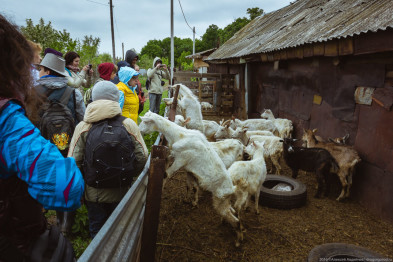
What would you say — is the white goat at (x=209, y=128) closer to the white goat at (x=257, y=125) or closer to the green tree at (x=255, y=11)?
the white goat at (x=257, y=125)

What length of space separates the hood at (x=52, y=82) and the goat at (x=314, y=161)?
4566mm

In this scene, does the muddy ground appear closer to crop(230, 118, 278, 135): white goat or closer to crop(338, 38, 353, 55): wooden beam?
crop(338, 38, 353, 55): wooden beam

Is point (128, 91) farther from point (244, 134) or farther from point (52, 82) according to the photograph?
point (244, 134)

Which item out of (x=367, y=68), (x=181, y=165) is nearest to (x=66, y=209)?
(x=181, y=165)

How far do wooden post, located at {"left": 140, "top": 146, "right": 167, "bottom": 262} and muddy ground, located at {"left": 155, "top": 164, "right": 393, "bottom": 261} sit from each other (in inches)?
39.8

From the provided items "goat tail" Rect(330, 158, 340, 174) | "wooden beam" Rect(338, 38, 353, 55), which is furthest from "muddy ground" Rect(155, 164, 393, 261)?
"wooden beam" Rect(338, 38, 353, 55)

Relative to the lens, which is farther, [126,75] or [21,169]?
[126,75]

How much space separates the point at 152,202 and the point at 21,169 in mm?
1408

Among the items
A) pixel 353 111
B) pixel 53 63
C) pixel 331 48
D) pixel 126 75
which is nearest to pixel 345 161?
pixel 353 111

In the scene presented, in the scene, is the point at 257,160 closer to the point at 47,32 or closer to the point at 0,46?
the point at 0,46

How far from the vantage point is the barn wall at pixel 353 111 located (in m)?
4.22

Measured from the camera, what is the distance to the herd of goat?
355cm

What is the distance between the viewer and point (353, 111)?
5.10m

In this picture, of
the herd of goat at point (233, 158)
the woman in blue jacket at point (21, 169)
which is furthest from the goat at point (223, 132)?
the woman in blue jacket at point (21, 169)
